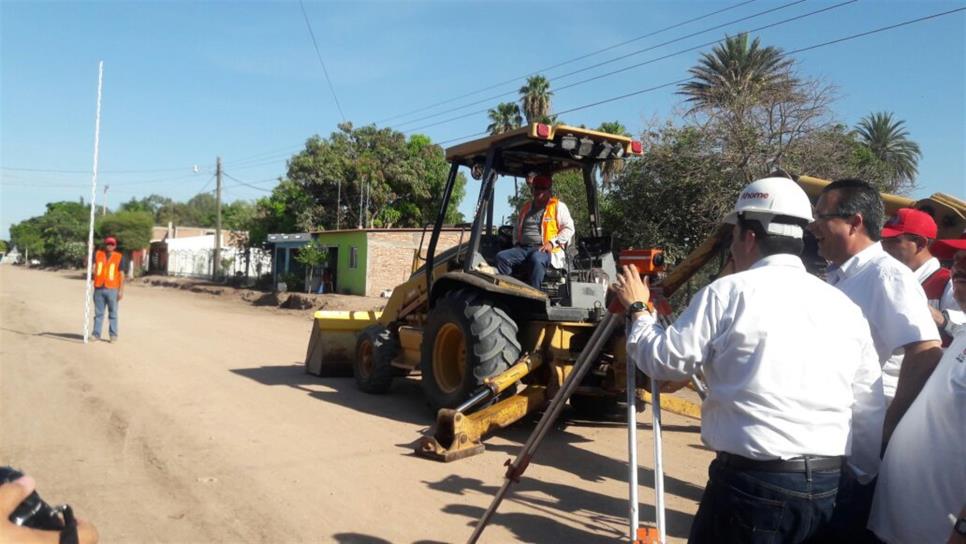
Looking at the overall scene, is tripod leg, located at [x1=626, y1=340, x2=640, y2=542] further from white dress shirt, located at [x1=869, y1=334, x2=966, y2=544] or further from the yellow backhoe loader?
the yellow backhoe loader

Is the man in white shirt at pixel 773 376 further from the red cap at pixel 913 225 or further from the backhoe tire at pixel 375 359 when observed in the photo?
the backhoe tire at pixel 375 359

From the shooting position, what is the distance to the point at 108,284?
12430 mm

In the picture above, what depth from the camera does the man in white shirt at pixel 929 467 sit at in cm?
218

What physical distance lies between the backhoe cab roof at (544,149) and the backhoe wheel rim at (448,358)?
1.71 m

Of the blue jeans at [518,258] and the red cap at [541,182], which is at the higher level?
the red cap at [541,182]

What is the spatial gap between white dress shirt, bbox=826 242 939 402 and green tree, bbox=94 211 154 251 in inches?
2287

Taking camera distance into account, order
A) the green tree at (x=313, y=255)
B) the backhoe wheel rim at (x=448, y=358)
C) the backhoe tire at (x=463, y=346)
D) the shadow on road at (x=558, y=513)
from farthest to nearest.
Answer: the green tree at (x=313, y=255)
the backhoe wheel rim at (x=448, y=358)
the backhoe tire at (x=463, y=346)
the shadow on road at (x=558, y=513)

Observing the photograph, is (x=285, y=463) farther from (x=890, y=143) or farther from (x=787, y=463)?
(x=890, y=143)

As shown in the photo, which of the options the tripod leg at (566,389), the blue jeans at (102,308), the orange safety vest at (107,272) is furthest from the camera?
the blue jeans at (102,308)

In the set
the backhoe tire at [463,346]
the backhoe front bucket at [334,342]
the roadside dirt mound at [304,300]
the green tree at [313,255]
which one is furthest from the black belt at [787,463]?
the green tree at [313,255]

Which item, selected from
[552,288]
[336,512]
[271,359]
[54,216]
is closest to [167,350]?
[271,359]

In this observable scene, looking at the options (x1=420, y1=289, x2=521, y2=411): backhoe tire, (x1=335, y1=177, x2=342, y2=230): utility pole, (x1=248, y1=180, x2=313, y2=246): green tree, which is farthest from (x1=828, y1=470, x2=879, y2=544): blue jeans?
(x1=248, y1=180, x2=313, y2=246): green tree

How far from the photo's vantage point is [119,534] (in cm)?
409

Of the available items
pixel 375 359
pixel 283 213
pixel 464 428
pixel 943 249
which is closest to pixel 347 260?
pixel 283 213
